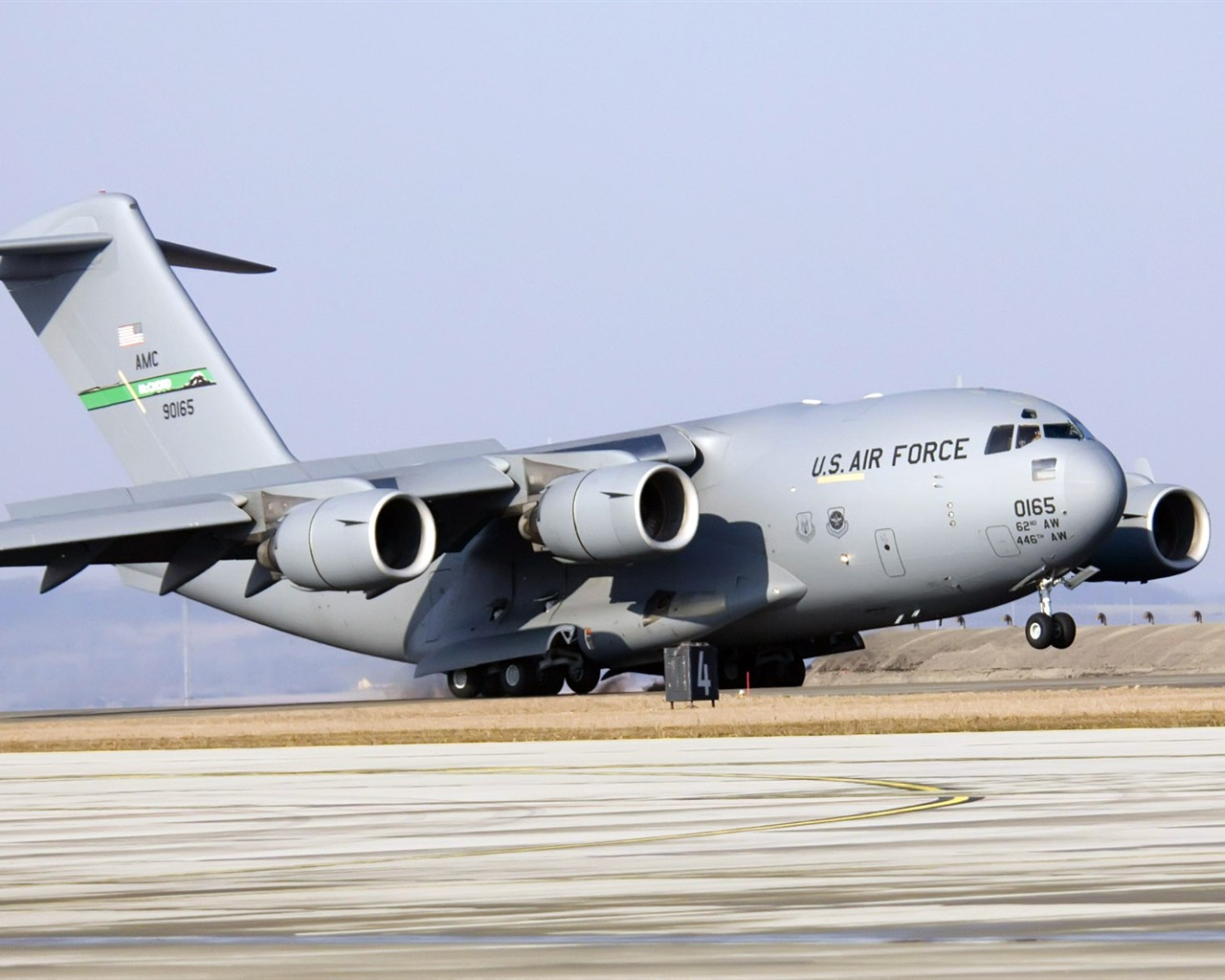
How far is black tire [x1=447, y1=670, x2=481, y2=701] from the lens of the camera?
3183 cm

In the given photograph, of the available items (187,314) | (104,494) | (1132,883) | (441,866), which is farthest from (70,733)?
(1132,883)

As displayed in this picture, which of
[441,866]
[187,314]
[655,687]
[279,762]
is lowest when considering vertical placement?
[655,687]

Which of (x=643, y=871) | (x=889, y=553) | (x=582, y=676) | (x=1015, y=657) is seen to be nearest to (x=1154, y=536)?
(x=889, y=553)

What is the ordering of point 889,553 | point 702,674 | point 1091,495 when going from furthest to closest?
point 889,553 < point 1091,495 < point 702,674

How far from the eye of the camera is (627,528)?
91.8 ft

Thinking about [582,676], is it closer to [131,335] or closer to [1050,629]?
[1050,629]

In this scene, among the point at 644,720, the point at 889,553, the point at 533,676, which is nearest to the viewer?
the point at 644,720

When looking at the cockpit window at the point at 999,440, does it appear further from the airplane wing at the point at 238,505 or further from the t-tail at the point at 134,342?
the t-tail at the point at 134,342

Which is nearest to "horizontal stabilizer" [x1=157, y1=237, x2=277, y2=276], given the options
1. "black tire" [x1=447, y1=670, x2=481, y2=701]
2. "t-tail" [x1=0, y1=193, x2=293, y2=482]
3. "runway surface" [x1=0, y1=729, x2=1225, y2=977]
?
"t-tail" [x1=0, y1=193, x2=293, y2=482]

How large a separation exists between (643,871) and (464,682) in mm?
24753

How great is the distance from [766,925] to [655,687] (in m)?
30.7

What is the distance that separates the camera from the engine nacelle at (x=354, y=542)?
27.6 m

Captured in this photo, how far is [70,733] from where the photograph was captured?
24.9 m

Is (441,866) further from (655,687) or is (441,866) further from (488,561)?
(655,687)
